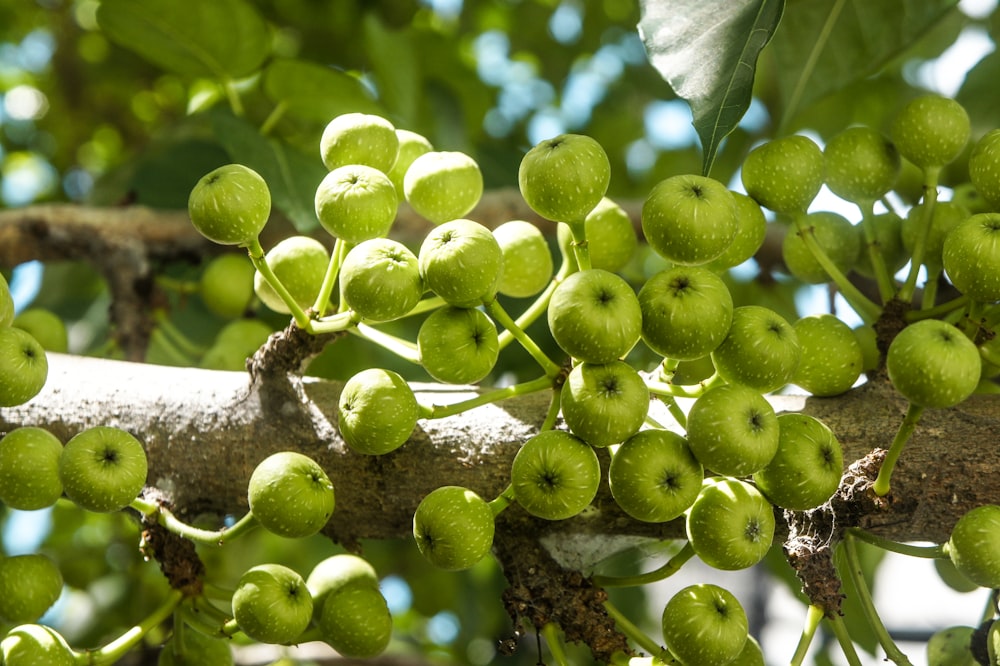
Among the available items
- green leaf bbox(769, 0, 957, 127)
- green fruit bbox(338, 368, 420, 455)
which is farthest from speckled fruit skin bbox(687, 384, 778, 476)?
green leaf bbox(769, 0, 957, 127)

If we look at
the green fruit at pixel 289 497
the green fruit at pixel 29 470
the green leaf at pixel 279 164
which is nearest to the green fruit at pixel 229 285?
the green leaf at pixel 279 164

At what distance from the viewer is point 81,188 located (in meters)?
3.82

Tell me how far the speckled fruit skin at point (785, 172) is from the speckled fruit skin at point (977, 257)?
27cm

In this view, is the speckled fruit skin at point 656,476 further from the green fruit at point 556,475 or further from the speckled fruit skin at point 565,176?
the speckled fruit skin at point 565,176

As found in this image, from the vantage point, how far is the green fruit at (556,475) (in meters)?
1.20

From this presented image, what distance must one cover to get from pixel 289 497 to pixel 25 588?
1.58 ft

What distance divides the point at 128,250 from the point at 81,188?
179 cm

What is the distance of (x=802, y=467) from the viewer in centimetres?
123

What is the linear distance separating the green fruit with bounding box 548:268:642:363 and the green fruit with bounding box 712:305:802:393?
14cm

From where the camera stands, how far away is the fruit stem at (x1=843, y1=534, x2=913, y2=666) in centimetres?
133

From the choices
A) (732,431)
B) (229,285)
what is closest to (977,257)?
(732,431)

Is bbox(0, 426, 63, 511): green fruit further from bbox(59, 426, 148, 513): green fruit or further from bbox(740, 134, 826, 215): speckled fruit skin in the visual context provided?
bbox(740, 134, 826, 215): speckled fruit skin

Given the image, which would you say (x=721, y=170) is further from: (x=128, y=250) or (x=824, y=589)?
(x=824, y=589)

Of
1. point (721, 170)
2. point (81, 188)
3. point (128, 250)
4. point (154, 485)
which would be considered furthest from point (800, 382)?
point (81, 188)
